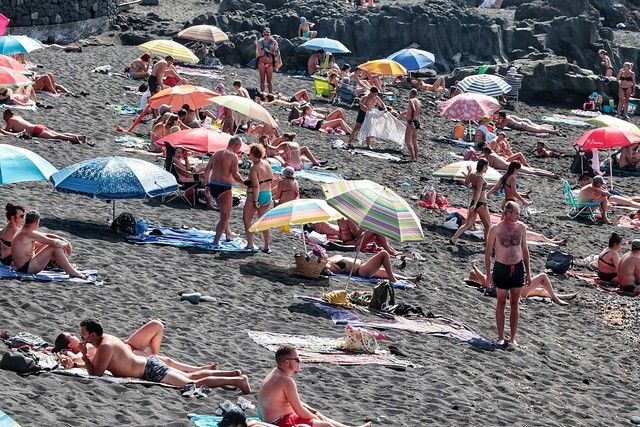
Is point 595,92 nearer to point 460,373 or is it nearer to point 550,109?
point 550,109

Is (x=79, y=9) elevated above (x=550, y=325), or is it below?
above

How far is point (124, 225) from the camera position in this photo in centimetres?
1433

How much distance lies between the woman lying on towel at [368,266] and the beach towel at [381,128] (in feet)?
28.5

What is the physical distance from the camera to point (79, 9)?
3203 cm

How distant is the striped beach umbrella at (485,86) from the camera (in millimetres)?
Answer: 27516

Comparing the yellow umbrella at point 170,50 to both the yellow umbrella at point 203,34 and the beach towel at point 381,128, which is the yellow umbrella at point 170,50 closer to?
the yellow umbrella at point 203,34

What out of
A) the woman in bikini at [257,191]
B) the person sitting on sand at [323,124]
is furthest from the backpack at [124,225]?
the person sitting on sand at [323,124]

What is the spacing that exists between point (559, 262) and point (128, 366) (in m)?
8.08

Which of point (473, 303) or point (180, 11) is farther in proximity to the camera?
point (180, 11)

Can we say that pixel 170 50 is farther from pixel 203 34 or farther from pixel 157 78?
pixel 203 34

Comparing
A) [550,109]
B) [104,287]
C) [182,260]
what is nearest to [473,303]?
[182,260]

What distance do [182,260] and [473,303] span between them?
3087mm

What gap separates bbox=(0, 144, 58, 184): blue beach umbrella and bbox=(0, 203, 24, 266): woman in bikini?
34.7 inches

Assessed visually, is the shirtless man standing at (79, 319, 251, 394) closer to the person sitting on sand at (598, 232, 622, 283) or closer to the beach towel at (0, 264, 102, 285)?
the beach towel at (0, 264, 102, 285)
